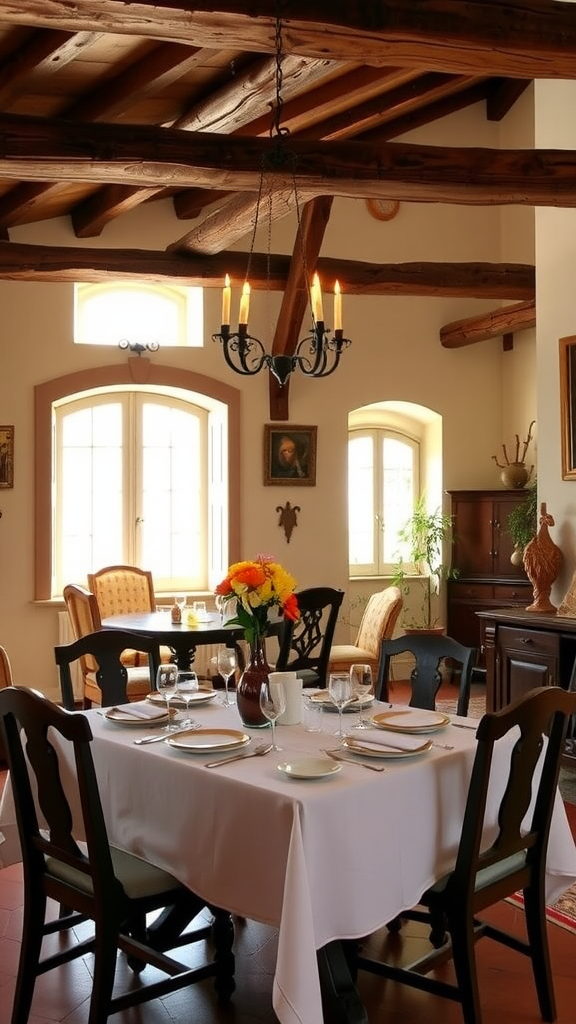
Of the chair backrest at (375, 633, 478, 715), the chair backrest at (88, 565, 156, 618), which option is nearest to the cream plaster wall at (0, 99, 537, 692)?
the chair backrest at (88, 565, 156, 618)

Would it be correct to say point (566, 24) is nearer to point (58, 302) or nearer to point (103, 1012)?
point (103, 1012)

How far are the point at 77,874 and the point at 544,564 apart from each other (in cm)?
389

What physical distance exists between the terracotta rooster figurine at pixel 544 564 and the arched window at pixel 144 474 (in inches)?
111

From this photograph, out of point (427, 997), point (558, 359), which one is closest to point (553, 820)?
point (427, 997)

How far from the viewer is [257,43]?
140 inches

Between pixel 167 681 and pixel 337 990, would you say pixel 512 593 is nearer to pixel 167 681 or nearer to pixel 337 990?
pixel 167 681

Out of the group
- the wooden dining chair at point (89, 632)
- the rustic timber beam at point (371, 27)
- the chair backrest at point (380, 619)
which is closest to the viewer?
the rustic timber beam at point (371, 27)

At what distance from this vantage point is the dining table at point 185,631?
5484mm

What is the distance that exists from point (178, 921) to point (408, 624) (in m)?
5.95

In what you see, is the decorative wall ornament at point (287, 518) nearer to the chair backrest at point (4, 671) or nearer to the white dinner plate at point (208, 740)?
the chair backrest at point (4, 671)

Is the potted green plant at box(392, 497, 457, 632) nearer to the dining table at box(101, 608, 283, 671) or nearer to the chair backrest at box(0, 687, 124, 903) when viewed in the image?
the dining table at box(101, 608, 283, 671)

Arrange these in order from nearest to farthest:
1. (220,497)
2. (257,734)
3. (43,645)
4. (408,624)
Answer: (257,734) < (43,645) < (220,497) < (408,624)

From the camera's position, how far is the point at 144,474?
8219 millimetres

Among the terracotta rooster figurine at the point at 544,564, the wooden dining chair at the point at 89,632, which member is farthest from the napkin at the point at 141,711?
the terracotta rooster figurine at the point at 544,564
